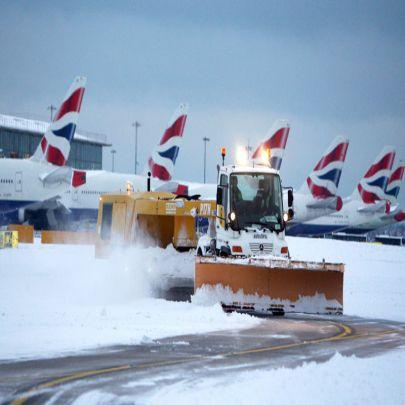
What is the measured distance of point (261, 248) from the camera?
65.2 ft

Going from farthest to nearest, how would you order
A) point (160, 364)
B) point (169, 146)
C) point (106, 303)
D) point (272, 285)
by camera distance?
point (169, 146), point (106, 303), point (272, 285), point (160, 364)

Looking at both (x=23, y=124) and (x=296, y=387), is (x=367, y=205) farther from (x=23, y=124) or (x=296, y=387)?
(x=296, y=387)

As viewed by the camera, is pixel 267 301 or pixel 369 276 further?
pixel 369 276

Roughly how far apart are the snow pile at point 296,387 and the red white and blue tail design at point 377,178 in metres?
82.4

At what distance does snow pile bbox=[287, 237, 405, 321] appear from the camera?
2256 cm

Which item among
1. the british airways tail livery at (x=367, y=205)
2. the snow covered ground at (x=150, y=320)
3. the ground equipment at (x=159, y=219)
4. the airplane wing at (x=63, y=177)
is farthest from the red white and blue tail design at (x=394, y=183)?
the ground equipment at (x=159, y=219)

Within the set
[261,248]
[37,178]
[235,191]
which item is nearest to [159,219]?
[235,191]

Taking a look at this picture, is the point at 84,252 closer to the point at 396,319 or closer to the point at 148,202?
the point at 148,202

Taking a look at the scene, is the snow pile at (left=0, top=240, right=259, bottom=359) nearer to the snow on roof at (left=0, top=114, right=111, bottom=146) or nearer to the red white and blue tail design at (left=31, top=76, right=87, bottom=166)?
the red white and blue tail design at (left=31, top=76, right=87, bottom=166)

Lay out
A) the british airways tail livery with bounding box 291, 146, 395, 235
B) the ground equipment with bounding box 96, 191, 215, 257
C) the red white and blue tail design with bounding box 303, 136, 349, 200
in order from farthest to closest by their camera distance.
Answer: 1. the british airways tail livery with bounding box 291, 146, 395, 235
2. the red white and blue tail design with bounding box 303, 136, 349, 200
3. the ground equipment with bounding box 96, 191, 215, 257

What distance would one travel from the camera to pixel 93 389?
9.30 m

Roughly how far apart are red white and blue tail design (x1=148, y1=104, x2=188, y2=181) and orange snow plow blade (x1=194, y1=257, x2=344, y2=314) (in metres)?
48.9

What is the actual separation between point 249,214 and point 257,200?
476 mm

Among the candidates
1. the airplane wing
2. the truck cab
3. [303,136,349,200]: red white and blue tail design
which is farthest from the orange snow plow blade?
[303,136,349,200]: red white and blue tail design
